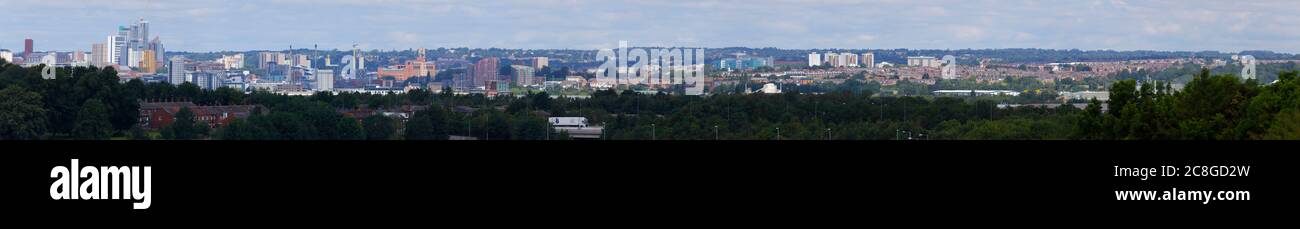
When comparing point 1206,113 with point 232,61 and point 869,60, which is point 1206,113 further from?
point 232,61

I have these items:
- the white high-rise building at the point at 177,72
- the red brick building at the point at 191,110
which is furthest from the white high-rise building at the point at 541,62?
the red brick building at the point at 191,110

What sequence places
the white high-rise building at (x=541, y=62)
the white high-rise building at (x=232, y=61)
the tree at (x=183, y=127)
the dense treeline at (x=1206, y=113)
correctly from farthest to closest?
the white high-rise building at (x=232, y=61) < the white high-rise building at (x=541, y=62) < the tree at (x=183, y=127) < the dense treeline at (x=1206, y=113)

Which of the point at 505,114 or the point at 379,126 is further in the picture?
the point at 505,114

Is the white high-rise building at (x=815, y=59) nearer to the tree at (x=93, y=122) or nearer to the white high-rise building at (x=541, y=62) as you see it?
the white high-rise building at (x=541, y=62)

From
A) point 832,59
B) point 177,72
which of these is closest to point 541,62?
point 832,59

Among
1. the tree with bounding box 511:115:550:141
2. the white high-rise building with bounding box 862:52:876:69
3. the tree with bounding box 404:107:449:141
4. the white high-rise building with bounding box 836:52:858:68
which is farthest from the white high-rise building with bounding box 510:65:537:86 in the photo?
the tree with bounding box 511:115:550:141
